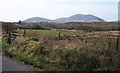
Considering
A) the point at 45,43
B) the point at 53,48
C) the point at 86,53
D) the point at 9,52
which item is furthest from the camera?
the point at 9,52

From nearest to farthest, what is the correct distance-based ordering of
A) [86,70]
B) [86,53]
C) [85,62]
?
[86,70] < [85,62] < [86,53]

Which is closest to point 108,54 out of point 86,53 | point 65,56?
point 86,53

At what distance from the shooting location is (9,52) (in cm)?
2480

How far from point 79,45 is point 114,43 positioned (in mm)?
1969

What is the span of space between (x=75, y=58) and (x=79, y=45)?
9.13ft

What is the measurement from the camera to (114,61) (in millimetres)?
14977

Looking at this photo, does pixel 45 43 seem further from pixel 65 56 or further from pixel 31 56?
pixel 65 56

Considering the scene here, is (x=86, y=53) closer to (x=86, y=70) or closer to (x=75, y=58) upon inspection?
(x=75, y=58)

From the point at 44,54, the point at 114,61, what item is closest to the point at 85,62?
the point at 114,61

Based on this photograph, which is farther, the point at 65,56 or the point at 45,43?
the point at 45,43

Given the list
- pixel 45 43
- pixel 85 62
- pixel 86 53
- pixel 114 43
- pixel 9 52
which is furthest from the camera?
pixel 9 52

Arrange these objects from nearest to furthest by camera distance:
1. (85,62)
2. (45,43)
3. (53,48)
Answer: (85,62) < (53,48) < (45,43)

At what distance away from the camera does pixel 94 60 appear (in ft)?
51.0

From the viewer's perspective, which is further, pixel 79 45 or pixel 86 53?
pixel 79 45
